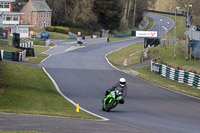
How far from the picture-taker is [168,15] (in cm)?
15788

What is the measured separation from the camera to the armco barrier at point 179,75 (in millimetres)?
33469

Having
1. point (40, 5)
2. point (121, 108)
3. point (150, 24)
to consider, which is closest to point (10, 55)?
point (121, 108)

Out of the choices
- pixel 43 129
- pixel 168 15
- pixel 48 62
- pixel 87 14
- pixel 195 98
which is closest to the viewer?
pixel 43 129

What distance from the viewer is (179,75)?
1428 inches

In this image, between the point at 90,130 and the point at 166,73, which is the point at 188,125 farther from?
the point at 166,73

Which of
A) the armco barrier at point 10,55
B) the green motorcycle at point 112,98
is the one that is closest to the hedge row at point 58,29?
the armco barrier at point 10,55

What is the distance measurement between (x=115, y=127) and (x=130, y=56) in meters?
44.6

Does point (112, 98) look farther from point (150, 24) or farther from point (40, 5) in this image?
point (150, 24)

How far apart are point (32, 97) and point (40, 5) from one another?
8219 cm

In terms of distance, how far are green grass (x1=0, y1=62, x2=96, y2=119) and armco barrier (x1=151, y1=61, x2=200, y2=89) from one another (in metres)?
11.7

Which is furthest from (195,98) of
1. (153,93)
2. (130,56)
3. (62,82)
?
(130,56)

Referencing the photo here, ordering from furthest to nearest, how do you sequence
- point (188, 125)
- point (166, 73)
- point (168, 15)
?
point (168, 15) → point (166, 73) → point (188, 125)

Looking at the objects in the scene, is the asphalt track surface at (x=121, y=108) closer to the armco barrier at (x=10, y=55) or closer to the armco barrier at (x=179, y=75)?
the armco barrier at (x=179, y=75)

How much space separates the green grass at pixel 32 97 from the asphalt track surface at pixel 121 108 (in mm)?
1051
